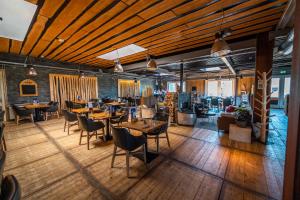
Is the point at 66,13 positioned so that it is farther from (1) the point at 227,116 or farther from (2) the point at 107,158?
(1) the point at 227,116

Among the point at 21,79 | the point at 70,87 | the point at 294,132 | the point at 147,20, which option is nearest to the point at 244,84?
the point at 147,20

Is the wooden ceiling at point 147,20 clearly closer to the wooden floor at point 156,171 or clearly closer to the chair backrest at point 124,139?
the chair backrest at point 124,139

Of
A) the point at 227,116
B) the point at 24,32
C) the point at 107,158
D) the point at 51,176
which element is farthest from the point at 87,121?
the point at 227,116

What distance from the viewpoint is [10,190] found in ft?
2.53

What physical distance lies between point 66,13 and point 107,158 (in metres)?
2.97

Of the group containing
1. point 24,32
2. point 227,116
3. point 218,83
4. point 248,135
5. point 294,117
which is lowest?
point 248,135

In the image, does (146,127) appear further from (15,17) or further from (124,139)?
(15,17)

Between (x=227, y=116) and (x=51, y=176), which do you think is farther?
(x=227, y=116)

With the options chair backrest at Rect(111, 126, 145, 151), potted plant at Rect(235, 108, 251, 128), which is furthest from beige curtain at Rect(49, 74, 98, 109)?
potted plant at Rect(235, 108, 251, 128)

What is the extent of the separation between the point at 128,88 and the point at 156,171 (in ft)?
29.6

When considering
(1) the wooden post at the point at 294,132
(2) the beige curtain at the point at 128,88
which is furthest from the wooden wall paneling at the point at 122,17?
(2) the beige curtain at the point at 128,88

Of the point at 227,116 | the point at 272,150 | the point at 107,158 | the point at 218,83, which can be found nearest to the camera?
the point at 107,158

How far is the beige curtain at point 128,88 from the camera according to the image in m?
10.2

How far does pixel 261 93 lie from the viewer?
3.50 m
